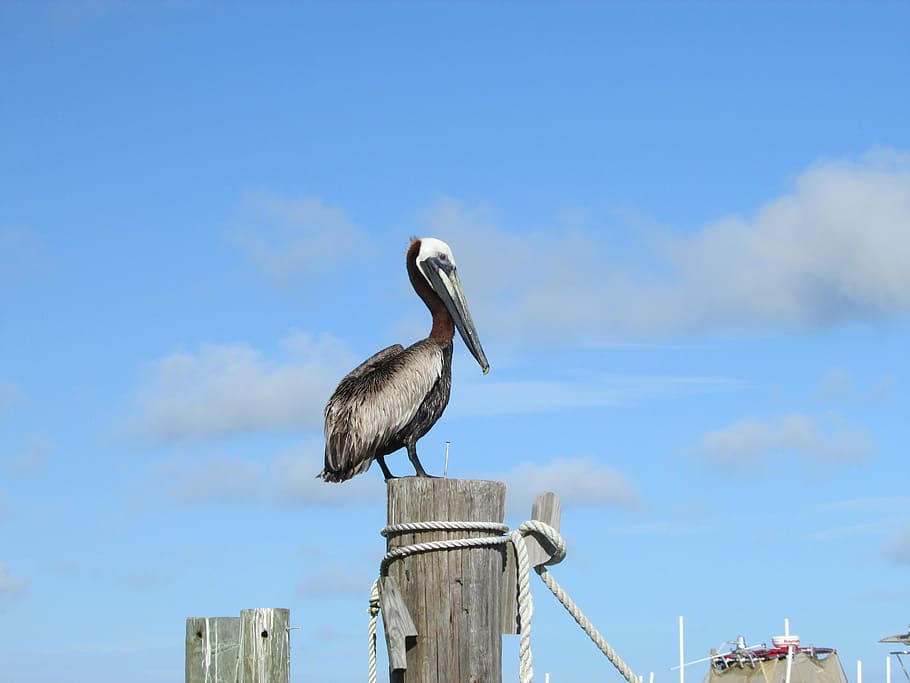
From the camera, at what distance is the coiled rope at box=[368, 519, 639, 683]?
20.4 ft

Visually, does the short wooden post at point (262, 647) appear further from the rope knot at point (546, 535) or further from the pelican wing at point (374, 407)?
the pelican wing at point (374, 407)

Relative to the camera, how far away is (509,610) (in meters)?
6.54

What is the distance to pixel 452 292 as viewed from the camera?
33.8 feet

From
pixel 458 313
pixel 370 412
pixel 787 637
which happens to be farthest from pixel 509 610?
pixel 787 637

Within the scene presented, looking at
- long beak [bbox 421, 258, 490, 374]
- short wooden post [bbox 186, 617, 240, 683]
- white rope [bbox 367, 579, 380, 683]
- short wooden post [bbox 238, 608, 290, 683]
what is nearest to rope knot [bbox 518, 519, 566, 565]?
white rope [bbox 367, 579, 380, 683]

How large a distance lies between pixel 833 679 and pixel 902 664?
11.4 feet

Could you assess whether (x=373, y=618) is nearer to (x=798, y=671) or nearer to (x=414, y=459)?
(x=414, y=459)

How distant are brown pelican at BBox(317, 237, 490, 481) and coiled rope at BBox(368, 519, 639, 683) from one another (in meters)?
2.51

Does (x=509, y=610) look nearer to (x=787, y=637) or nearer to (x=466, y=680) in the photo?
(x=466, y=680)

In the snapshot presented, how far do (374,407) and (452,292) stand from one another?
1266 mm

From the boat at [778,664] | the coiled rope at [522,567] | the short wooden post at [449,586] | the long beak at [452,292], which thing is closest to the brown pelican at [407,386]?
the long beak at [452,292]

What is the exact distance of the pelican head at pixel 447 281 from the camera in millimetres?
10289

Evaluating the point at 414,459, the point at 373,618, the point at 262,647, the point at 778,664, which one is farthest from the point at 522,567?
the point at 778,664

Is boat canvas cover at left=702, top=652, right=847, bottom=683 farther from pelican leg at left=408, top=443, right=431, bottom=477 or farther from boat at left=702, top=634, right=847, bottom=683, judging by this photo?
pelican leg at left=408, top=443, right=431, bottom=477
